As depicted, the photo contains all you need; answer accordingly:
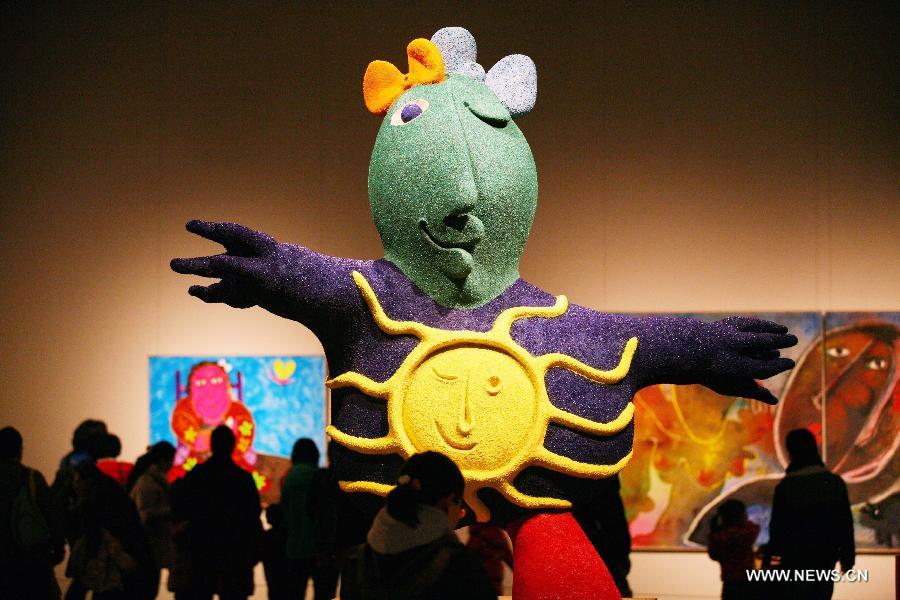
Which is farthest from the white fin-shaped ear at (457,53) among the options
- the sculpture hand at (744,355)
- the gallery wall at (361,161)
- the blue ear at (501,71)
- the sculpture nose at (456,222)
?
the gallery wall at (361,161)

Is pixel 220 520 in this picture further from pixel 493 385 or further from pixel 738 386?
pixel 738 386

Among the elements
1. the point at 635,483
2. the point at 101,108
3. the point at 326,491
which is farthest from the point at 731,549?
the point at 101,108

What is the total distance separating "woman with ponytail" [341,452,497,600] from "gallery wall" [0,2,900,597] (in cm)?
273

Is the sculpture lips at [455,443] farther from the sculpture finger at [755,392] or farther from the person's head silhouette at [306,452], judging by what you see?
the person's head silhouette at [306,452]

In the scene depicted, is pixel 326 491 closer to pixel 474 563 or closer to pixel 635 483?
pixel 635 483

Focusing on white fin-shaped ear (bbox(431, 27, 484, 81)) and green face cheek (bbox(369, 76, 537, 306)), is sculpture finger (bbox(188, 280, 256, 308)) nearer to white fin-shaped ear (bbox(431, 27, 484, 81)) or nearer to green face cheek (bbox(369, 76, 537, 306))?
green face cheek (bbox(369, 76, 537, 306))

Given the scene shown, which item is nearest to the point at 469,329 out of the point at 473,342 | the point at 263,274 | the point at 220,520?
the point at 473,342

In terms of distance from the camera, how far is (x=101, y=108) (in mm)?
5164

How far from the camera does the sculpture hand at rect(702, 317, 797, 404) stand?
258 cm

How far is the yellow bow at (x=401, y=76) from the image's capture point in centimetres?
264

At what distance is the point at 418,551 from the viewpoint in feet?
6.57

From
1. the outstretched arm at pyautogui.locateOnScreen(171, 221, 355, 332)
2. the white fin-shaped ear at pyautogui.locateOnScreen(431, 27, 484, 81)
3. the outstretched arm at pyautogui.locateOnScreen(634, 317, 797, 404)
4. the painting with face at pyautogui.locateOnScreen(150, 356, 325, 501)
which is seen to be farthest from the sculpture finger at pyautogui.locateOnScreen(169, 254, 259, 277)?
the painting with face at pyautogui.locateOnScreen(150, 356, 325, 501)

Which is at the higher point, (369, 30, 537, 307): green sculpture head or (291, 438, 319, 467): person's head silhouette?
(369, 30, 537, 307): green sculpture head

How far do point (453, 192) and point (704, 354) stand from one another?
677mm
